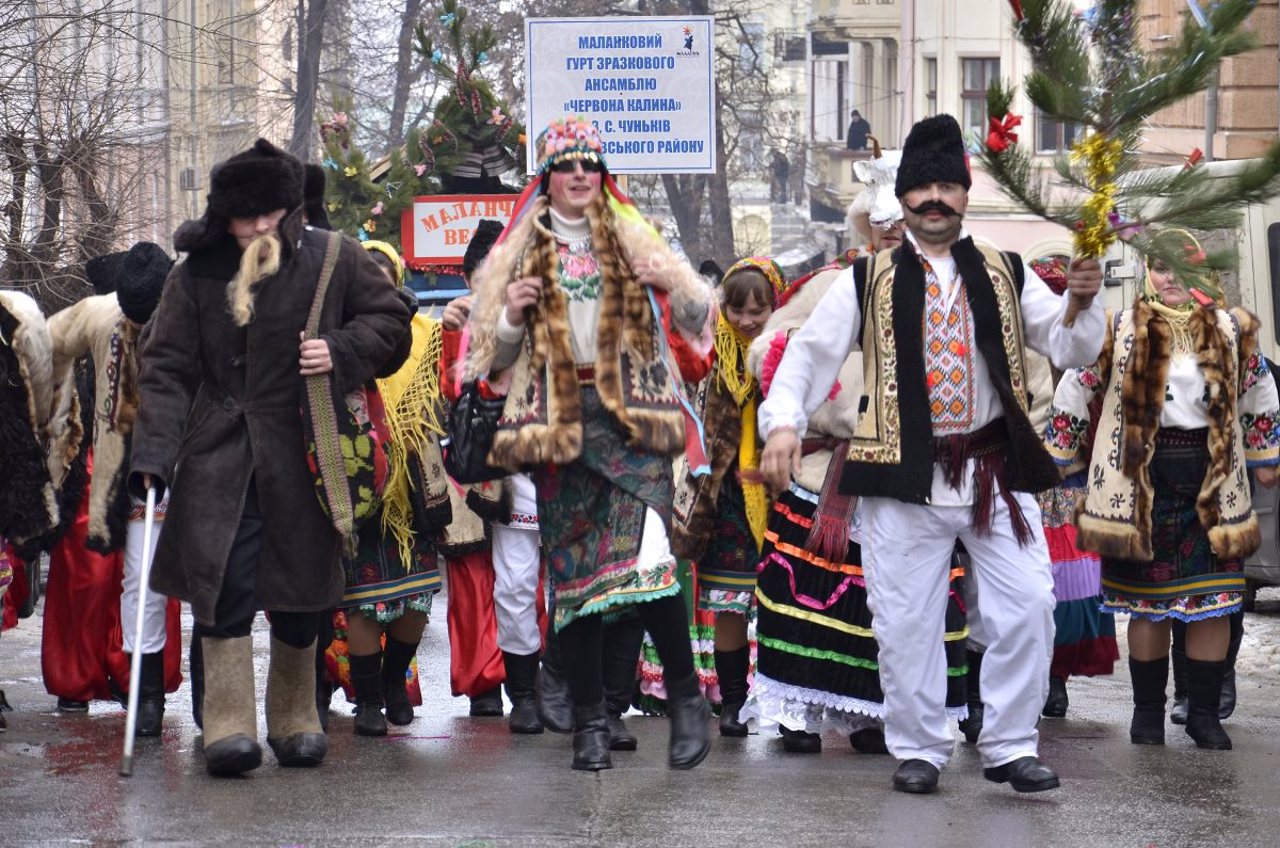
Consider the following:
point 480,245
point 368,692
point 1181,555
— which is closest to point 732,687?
point 368,692

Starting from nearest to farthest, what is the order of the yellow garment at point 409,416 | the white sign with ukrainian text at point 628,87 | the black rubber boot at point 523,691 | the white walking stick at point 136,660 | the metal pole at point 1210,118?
the white walking stick at point 136,660
the yellow garment at point 409,416
the black rubber boot at point 523,691
the white sign with ukrainian text at point 628,87
the metal pole at point 1210,118

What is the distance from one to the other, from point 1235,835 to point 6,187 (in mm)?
10125

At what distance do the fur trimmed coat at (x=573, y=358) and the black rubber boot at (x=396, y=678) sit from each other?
1991 millimetres

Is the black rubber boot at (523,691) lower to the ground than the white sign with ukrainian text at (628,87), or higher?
lower

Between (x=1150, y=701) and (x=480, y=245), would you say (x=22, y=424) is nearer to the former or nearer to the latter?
(x=480, y=245)

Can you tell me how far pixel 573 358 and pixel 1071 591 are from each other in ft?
10.8

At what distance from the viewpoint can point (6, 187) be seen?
13977 mm

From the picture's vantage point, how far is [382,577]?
8125 millimetres

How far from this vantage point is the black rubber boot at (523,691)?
8312 millimetres

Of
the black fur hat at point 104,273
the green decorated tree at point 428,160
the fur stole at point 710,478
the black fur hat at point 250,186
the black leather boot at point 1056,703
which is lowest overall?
the black leather boot at point 1056,703

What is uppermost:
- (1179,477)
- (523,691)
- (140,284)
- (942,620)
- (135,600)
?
(140,284)

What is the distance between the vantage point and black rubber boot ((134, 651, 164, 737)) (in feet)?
26.3

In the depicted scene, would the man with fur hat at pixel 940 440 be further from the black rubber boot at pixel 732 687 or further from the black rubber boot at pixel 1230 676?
the black rubber boot at pixel 1230 676

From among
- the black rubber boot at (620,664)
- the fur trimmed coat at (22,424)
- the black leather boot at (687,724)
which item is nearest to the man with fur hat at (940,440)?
the black leather boot at (687,724)
